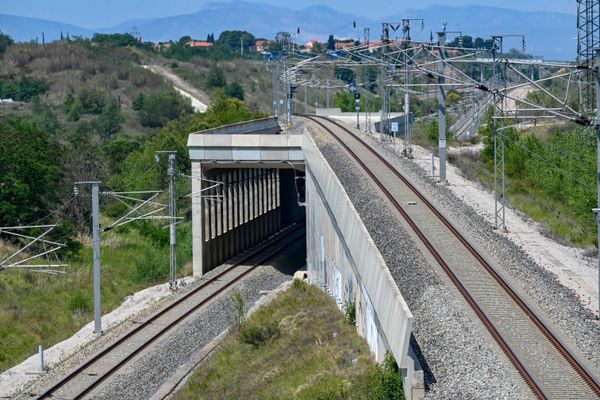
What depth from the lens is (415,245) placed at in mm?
27859

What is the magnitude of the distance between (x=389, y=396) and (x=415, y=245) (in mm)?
10965

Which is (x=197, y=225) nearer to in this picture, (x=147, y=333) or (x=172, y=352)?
(x=147, y=333)

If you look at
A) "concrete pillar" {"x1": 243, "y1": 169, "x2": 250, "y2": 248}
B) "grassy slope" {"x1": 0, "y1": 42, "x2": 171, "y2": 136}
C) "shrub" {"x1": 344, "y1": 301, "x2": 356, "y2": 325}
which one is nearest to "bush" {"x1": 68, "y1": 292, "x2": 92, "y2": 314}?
"concrete pillar" {"x1": 243, "y1": 169, "x2": 250, "y2": 248}

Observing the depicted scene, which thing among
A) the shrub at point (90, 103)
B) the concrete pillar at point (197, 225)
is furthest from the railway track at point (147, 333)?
the shrub at point (90, 103)

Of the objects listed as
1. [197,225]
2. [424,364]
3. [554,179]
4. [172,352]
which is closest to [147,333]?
[172,352]

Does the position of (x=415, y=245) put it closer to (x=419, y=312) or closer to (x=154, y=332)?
(x=419, y=312)

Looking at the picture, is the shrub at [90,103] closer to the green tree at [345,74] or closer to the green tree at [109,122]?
the green tree at [109,122]

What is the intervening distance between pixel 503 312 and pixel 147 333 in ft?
46.1

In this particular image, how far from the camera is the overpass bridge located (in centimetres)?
1784

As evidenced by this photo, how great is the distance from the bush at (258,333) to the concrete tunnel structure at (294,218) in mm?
1997

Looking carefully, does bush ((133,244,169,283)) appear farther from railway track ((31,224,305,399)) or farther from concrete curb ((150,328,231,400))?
concrete curb ((150,328,231,400))

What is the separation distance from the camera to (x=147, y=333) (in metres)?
32.2

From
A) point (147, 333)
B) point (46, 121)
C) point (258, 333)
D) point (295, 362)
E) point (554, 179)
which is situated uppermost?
point (46, 121)

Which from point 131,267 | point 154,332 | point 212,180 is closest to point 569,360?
point 154,332
